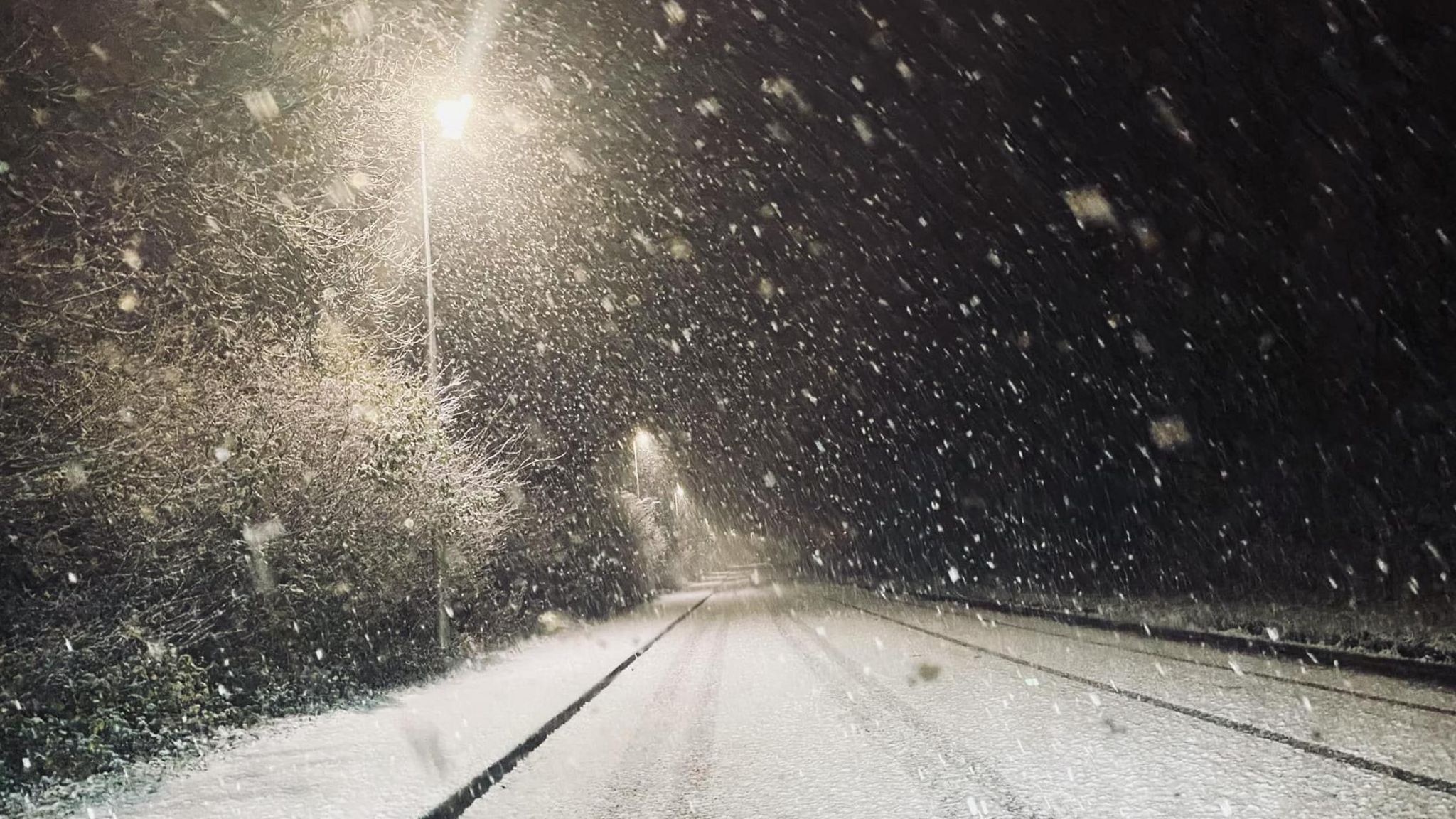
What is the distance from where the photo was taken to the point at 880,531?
79375mm

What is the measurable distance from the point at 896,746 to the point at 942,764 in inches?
33.5

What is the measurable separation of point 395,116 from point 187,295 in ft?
15.6

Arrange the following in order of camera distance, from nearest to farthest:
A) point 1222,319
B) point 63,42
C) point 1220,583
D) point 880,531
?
1. point 63,42
2. point 1222,319
3. point 1220,583
4. point 880,531

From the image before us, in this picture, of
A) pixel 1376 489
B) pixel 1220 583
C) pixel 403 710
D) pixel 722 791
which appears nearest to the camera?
pixel 722 791

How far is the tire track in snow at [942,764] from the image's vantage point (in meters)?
5.67

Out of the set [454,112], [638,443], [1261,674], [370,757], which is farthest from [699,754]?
[638,443]

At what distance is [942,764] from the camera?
6.89 metres

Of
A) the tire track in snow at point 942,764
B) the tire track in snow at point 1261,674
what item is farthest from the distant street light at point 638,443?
the tire track in snow at point 942,764

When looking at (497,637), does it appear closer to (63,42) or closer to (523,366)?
(523,366)

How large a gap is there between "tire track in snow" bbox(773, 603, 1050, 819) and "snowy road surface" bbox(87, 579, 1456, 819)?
29mm

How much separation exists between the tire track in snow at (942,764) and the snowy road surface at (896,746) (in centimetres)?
3

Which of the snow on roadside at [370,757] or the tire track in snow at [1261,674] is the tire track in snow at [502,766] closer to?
the snow on roadside at [370,757]

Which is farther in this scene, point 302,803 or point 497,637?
point 497,637

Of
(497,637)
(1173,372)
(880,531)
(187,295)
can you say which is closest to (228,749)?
(187,295)
